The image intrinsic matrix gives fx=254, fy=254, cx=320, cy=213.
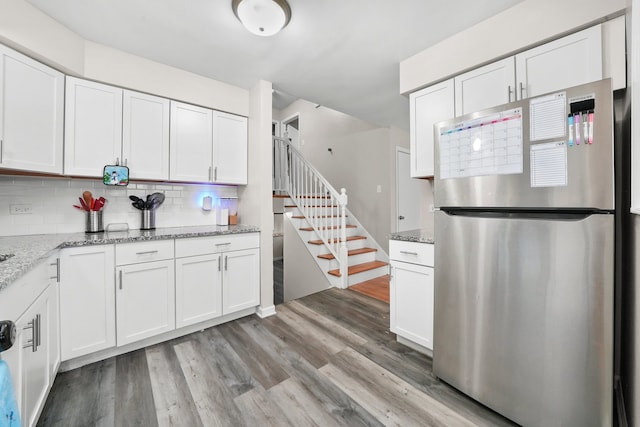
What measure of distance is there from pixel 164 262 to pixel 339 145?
12.3 ft

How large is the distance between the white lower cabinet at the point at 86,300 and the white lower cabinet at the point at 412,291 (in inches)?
84.4

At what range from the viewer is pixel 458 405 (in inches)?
57.1

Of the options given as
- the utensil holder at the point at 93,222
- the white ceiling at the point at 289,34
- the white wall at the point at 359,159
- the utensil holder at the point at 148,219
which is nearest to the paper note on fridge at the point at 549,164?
the white ceiling at the point at 289,34

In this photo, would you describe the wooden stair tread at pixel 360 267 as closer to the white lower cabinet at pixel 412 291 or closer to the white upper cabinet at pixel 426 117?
the white lower cabinet at pixel 412 291

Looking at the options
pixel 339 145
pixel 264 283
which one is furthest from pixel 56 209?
pixel 339 145

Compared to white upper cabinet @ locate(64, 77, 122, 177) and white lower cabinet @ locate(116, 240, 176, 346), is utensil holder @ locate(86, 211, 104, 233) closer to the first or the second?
white upper cabinet @ locate(64, 77, 122, 177)

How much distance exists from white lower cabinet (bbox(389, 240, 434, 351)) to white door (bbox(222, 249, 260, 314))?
4.46ft

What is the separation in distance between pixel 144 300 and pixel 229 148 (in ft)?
5.32

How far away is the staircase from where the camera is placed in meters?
3.52

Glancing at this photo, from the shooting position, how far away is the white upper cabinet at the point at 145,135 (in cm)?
220

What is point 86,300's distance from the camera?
5.80ft

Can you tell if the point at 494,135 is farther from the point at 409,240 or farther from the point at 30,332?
the point at 30,332

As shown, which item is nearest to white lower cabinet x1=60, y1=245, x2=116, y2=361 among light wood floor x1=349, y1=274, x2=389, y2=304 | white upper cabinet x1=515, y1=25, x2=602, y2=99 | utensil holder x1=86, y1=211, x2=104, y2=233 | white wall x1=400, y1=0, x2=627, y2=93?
utensil holder x1=86, y1=211, x2=104, y2=233

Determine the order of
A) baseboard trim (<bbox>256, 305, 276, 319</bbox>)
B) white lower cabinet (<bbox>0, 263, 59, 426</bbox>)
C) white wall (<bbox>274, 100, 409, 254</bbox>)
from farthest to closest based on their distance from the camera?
white wall (<bbox>274, 100, 409, 254</bbox>)
baseboard trim (<bbox>256, 305, 276, 319</bbox>)
white lower cabinet (<bbox>0, 263, 59, 426</bbox>)
